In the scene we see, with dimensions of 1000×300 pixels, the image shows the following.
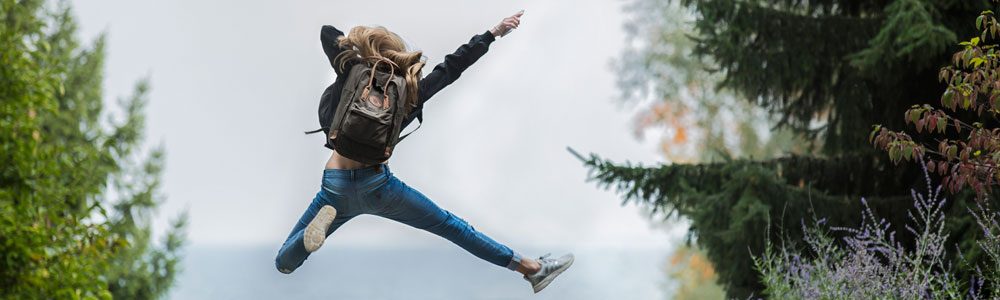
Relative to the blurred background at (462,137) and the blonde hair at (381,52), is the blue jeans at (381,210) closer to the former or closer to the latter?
the blonde hair at (381,52)

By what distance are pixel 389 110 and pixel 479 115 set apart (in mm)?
24808

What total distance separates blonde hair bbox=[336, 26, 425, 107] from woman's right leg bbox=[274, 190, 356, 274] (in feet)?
1.47

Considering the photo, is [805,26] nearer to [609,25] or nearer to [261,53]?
[609,25]

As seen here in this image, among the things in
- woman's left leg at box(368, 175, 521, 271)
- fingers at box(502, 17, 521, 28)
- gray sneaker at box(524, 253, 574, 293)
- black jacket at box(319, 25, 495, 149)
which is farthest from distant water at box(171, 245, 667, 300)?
fingers at box(502, 17, 521, 28)

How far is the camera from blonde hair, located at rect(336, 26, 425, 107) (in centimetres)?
393

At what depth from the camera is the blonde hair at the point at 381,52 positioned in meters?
3.93

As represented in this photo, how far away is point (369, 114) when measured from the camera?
12.4 ft

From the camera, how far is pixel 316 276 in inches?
1309

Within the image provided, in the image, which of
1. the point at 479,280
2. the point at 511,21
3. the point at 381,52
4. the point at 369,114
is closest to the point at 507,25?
the point at 511,21

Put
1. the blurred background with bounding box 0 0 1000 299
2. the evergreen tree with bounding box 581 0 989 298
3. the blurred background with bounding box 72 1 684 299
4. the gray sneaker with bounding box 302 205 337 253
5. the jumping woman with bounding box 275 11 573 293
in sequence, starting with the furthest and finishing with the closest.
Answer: the blurred background with bounding box 72 1 684 299, the evergreen tree with bounding box 581 0 989 298, the blurred background with bounding box 0 0 1000 299, the jumping woman with bounding box 275 11 573 293, the gray sneaker with bounding box 302 205 337 253

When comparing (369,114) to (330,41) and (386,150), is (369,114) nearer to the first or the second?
(386,150)

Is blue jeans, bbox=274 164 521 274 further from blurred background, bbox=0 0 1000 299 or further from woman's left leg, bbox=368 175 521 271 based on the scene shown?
blurred background, bbox=0 0 1000 299

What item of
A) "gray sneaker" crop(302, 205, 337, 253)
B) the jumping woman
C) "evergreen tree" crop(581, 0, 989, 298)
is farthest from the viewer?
"evergreen tree" crop(581, 0, 989, 298)

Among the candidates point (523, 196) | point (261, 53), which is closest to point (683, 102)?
Answer: point (523, 196)
